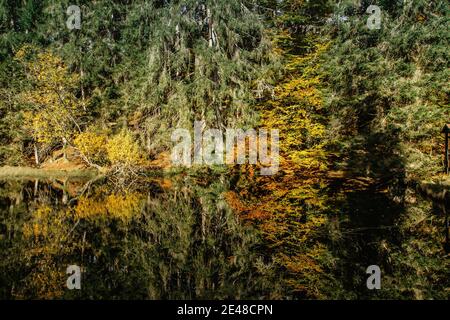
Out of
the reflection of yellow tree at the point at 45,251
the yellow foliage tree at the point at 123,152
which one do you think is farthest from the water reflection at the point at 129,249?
the yellow foliage tree at the point at 123,152

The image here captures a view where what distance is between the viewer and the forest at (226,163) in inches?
264

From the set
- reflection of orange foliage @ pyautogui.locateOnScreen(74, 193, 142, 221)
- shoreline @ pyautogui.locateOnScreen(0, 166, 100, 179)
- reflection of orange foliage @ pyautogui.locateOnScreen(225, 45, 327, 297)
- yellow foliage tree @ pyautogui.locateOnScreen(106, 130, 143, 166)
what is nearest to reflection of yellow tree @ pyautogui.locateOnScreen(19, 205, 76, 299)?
reflection of orange foliage @ pyautogui.locateOnScreen(74, 193, 142, 221)

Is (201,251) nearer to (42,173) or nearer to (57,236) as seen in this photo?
(57,236)

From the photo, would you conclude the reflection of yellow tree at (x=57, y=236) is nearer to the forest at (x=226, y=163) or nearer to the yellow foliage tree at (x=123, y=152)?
the forest at (x=226, y=163)

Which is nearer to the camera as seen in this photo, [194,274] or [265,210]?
[194,274]

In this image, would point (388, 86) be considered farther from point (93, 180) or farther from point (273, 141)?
point (93, 180)

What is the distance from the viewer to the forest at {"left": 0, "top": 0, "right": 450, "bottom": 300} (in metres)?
6.71

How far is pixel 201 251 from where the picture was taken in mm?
7676

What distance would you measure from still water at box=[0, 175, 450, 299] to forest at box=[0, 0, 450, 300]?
0.05m

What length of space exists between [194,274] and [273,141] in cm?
1449

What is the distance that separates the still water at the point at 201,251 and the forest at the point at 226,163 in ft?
0.15
